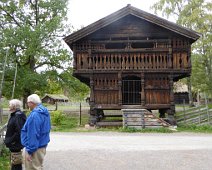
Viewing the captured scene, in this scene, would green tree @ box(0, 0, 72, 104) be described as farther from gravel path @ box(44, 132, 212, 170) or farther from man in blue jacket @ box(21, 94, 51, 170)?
man in blue jacket @ box(21, 94, 51, 170)

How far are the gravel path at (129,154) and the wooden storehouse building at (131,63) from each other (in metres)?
6.20

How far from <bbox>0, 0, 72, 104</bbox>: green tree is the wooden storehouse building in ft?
27.5

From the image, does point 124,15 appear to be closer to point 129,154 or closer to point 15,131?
point 129,154

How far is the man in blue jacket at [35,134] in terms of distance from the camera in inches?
246

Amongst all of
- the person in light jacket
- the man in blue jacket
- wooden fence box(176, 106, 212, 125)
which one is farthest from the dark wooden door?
the man in blue jacket

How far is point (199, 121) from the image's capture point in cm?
2061

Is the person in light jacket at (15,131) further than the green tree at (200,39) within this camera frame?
No

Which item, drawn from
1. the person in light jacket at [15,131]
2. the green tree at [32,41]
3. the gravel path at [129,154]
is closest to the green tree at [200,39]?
the green tree at [32,41]

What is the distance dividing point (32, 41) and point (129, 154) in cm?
1902

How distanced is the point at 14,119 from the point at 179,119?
53.3ft

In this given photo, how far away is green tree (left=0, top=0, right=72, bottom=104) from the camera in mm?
27844

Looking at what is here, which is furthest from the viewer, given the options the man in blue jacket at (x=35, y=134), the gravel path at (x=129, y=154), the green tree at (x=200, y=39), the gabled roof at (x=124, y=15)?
the green tree at (x=200, y=39)

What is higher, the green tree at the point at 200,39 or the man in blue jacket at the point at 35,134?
the green tree at the point at 200,39

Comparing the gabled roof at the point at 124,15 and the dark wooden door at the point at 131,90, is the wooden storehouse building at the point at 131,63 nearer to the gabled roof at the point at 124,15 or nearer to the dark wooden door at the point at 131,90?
the gabled roof at the point at 124,15
